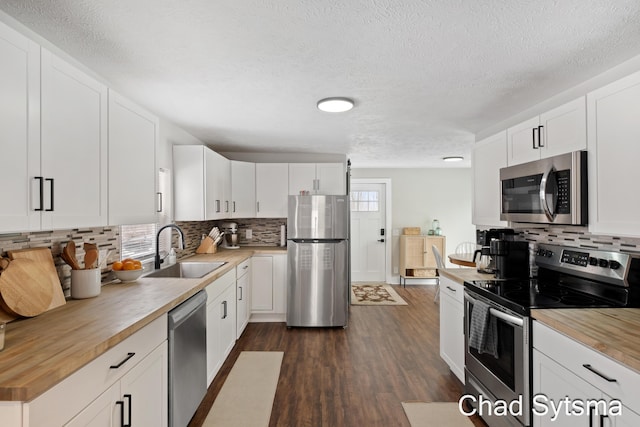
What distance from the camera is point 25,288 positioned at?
1568 mm

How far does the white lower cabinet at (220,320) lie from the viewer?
2.75 meters

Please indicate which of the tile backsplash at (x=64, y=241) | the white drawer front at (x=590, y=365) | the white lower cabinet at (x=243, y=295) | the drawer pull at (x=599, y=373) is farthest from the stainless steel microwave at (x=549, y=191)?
the tile backsplash at (x=64, y=241)

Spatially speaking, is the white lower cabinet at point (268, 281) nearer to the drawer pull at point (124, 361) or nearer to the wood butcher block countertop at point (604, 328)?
the drawer pull at point (124, 361)

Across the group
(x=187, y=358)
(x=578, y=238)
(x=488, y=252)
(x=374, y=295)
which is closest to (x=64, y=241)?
(x=187, y=358)

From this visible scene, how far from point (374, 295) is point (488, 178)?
133 inches

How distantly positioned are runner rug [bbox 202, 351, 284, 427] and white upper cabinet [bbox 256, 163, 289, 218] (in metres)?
1.97

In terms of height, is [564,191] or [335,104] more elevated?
[335,104]

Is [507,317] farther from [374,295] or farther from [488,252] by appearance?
[374,295]

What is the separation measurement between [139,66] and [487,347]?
275 centimetres

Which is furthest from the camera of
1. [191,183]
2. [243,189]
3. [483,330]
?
[243,189]

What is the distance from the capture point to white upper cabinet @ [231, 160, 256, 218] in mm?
4562

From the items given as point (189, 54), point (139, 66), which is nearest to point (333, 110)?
point (189, 54)

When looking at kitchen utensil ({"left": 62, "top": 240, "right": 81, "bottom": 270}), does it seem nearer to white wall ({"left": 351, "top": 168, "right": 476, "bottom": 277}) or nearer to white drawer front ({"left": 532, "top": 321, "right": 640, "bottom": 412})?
white drawer front ({"left": 532, "top": 321, "right": 640, "bottom": 412})

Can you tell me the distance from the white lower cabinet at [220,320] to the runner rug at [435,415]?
1512mm
